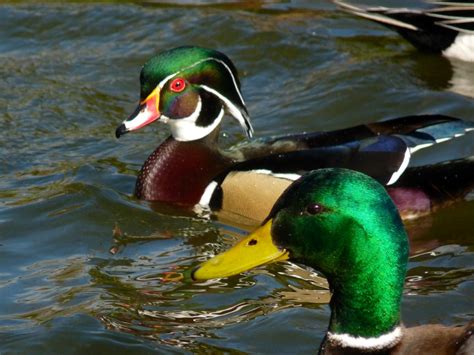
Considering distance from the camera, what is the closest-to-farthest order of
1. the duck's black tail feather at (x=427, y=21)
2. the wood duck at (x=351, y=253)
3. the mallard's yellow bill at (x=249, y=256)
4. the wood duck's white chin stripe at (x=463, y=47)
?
the wood duck at (x=351, y=253) → the mallard's yellow bill at (x=249, y=256) → the duck's black tail feather at (x=427, y=21) → the wood duck's white chin stripe at (x=463, y=47)

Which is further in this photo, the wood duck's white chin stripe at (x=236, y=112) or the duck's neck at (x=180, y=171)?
the wood duck's white chin stripe at (x=236, y=112)

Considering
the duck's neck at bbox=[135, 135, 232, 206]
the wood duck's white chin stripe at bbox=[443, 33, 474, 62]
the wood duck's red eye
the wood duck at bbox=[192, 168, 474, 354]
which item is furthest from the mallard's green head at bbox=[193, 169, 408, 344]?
the wood duck's white chin stripe at bbox=[443, 33, 474, 62]

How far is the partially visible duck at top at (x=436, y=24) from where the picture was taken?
11266mm

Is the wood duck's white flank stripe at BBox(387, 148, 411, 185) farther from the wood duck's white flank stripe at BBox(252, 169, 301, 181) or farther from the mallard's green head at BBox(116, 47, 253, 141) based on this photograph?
the mallard's green head at BBox(116, 47, 253, 141)

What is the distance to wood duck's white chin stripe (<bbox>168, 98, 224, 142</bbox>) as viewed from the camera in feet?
30.0

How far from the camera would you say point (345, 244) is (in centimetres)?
529

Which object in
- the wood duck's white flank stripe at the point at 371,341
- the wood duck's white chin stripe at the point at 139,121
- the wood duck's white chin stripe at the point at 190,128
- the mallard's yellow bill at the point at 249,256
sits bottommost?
the wood duck's white chin stripe at the point at 190,128

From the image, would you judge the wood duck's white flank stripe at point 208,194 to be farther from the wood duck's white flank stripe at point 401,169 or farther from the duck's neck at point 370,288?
the duck's neck at point 370,288

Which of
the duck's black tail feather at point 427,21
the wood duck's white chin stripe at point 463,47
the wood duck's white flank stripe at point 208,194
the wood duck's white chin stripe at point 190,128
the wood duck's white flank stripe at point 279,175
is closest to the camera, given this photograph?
the wood duck's white flank stripe at point 279,175

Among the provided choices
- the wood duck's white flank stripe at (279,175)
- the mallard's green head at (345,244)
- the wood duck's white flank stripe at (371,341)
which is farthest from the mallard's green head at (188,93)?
the wood duck's white flank stripe at (371,341)

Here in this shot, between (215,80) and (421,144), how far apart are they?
158 cm

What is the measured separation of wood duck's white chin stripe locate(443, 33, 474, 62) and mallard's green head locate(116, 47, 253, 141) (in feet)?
Result: 10.2

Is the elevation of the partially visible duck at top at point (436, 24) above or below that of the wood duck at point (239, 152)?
above

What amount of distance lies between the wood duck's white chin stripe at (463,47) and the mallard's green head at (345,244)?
6.42m
